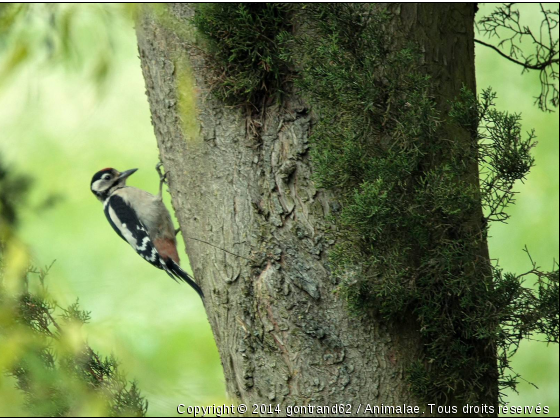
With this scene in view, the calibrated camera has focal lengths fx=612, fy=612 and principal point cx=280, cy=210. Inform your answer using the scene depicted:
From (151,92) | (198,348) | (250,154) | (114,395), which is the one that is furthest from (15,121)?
(198,348)

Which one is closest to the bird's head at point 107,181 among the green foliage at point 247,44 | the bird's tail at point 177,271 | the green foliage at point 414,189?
the bird's tail at point 177,271

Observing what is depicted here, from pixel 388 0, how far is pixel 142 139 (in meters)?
4.78

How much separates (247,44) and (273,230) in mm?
825

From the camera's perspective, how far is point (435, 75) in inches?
105

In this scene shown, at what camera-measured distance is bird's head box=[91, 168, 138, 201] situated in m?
5.15

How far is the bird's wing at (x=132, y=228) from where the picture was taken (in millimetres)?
4867

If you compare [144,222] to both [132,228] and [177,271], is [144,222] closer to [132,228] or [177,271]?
[132,228]

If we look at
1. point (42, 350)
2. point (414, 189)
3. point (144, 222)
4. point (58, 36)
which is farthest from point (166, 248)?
point (58, 36)

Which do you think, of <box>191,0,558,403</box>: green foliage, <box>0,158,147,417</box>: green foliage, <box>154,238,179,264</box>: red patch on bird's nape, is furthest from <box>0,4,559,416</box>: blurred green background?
<box>191,0,558,403</box>: green foliage

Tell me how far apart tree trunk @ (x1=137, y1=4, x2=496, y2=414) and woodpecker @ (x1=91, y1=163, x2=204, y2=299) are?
6.52ft

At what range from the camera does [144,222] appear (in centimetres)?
501

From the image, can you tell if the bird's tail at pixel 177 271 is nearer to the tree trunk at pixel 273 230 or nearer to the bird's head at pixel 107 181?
the bird's head at pixel 107 181

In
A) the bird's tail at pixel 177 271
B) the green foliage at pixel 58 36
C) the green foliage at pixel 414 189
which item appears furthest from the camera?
the bird's tail at pixel 177 271

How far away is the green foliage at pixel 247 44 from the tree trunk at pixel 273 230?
0.29ft
